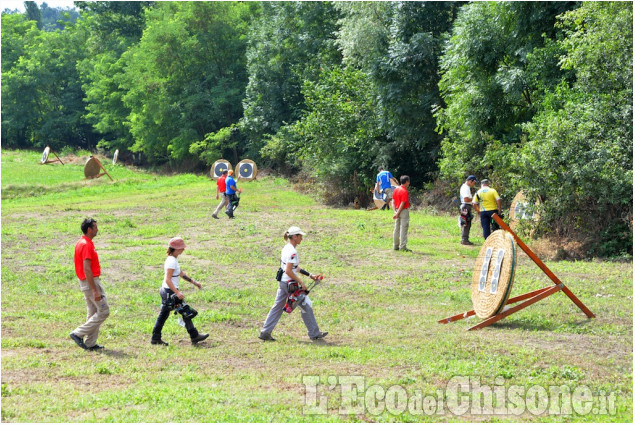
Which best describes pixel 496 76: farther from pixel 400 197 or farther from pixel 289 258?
pixel 289 258

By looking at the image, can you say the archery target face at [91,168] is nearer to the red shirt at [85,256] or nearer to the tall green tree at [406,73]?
the tall green tree at [406,73]

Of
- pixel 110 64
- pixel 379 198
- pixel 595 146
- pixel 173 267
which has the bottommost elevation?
pixel 173 267

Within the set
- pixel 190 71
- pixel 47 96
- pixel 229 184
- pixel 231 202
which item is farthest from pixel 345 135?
pixel 47 96

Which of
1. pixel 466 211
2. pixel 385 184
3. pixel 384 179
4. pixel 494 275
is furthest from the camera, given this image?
pixel 385 184

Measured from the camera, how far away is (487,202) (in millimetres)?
18875

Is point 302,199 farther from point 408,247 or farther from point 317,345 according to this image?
point 317,345

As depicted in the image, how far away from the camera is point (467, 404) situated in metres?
7.69

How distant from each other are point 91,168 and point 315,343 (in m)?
44.1

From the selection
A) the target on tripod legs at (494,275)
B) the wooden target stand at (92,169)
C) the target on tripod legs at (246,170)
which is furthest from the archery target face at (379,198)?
the wooden target stand at (92,169)

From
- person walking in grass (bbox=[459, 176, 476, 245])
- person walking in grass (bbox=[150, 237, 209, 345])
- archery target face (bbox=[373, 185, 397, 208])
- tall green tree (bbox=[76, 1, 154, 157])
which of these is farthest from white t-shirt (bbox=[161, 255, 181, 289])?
tall green tree (bbox=[76, 1, 154, 157])

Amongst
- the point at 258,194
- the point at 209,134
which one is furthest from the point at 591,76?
the point at 209,134

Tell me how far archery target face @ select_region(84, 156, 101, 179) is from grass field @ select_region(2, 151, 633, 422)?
29.2 metres

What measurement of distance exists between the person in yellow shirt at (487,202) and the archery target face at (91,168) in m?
38.1

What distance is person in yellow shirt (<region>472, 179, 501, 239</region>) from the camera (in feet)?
61.8
